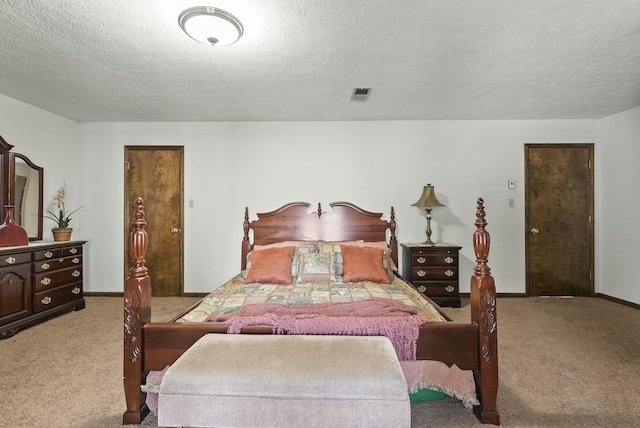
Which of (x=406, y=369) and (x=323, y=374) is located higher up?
(x=323, y=374)

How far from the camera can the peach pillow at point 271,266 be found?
122 inches

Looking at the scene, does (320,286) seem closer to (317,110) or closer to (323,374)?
(323,374)

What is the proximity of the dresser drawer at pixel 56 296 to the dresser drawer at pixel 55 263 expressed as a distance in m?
0.22

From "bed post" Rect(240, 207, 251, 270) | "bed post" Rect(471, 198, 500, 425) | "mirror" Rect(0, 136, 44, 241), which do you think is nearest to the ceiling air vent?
"bed post" Rect(240, 207, 251, 270)

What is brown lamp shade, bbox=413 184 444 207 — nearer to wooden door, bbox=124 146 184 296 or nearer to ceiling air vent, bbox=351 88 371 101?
ceiling air vent, bbox=351 88 371 101

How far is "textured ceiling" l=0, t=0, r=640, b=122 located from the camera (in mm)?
2025

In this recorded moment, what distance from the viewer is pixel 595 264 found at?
171 inches

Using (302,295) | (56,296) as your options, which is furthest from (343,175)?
(56,296)

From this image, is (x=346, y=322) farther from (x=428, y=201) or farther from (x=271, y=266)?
(x=428, y=201)

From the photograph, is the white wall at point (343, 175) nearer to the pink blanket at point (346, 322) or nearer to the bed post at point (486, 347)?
the pink blanket at point (346, 322)

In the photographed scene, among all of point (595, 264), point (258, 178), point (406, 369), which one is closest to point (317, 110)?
point (258, 178)

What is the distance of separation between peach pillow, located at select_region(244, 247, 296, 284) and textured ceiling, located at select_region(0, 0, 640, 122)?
1.60m

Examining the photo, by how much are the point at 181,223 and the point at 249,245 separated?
1.04 metres

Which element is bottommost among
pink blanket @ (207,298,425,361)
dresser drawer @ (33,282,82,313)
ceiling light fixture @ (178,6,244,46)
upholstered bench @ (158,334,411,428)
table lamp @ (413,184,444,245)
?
dresser drawer @ (33,282,82,313)
